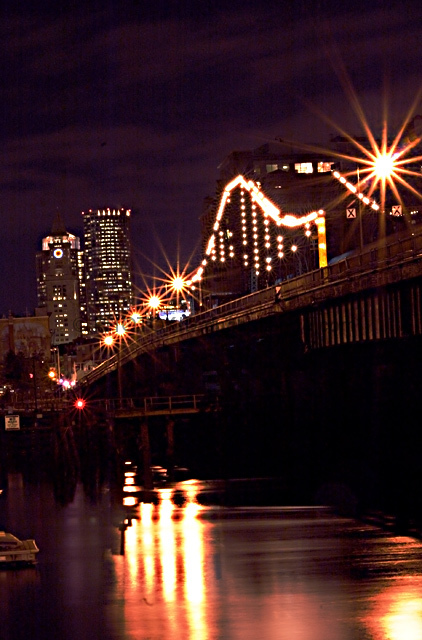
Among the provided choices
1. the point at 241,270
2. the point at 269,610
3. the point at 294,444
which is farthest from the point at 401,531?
the point at 241,270

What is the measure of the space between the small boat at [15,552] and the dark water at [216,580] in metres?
0.33

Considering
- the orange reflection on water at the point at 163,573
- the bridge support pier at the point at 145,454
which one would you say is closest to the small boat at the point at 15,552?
the orange reflection on water at the point at 163,573

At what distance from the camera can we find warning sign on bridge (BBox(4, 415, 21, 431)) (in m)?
82.9

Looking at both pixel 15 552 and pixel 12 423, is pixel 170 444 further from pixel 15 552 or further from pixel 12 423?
pixel 15 552

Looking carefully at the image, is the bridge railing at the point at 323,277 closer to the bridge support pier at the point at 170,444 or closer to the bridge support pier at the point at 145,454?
the bridge support pier at the point at 170,444

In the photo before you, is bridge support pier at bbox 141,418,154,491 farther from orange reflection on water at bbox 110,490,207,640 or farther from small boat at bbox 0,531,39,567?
small boat at bbox 0,531,39,567

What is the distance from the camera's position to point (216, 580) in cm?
2814

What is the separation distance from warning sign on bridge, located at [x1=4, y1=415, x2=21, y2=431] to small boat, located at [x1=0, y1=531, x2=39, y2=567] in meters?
52.2

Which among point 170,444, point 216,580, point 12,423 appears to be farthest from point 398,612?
point 12,423

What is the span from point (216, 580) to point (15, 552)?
19.1ft

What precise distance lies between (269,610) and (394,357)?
101ft

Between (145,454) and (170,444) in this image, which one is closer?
(145,454)

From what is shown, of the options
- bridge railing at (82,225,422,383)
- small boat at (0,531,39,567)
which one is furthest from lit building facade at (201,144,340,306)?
small boat at (0,531,39,567)

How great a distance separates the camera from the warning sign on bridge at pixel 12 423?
272ft
